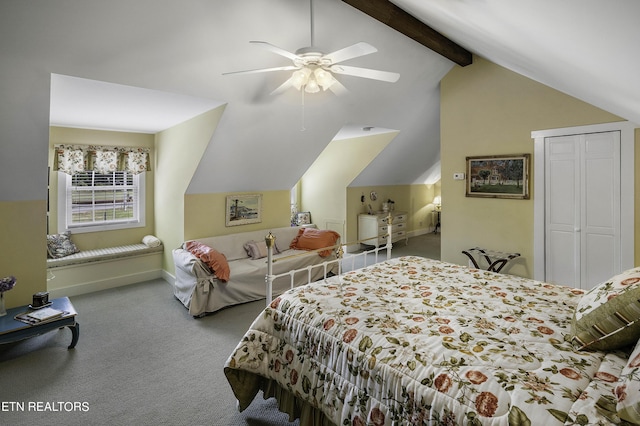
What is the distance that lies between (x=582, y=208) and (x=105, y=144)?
6560 mm

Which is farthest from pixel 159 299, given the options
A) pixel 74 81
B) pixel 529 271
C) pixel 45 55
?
pixel 529 271

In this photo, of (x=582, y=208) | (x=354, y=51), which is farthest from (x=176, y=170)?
(x=582, y=208)

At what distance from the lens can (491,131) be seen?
438cm

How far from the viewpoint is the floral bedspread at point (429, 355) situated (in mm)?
1203

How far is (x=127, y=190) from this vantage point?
17.7ft

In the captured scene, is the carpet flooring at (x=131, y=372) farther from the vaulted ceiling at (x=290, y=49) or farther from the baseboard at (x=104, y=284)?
the vaulted ceiling at (x=290, y=49)

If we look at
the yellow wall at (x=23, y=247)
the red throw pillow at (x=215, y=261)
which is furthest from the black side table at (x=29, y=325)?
the red throw pillow at (x=215, y=261)

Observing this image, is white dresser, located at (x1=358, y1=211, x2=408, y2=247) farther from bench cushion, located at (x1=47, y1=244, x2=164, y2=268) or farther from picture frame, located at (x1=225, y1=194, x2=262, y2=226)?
bench cushion, located at (x1=47, y1=244, x2=164, y2=268)

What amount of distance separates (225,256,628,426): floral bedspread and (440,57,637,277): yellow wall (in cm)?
206

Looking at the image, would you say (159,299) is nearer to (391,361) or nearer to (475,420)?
(391,361)

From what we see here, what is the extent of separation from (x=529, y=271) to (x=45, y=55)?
Answer: 5376mm

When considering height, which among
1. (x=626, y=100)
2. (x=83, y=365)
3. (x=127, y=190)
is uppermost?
(x=626, y=100)

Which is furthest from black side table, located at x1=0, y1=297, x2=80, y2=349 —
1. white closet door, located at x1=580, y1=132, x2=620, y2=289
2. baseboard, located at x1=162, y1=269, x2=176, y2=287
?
white closet door, located at x1=580, y1=132, x2=620, y2=289

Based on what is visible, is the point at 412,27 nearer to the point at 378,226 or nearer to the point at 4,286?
the point at 378,226
